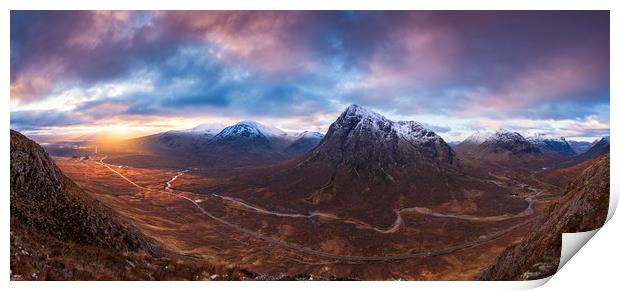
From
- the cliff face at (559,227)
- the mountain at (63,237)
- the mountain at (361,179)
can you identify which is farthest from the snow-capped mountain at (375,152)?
the mountain at (63,237)

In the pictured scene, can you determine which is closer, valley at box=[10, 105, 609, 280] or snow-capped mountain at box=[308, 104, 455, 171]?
valley at box=[10, 105, 609, 280]

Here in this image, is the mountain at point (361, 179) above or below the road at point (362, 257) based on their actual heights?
above

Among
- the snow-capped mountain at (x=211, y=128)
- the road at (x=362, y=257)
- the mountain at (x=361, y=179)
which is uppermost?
the snow-capped mountain at (x=211, y=128)

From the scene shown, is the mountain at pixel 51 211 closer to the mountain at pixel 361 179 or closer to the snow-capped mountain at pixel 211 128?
the snow-capped mountain at pixel 211 128

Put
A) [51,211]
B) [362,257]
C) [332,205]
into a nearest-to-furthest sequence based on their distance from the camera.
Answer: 1. [51,211]
2. [362,257]
3. [332,205]

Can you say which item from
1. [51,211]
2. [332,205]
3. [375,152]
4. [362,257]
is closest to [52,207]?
[51,211]

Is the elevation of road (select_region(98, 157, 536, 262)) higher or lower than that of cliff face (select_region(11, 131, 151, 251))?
lower

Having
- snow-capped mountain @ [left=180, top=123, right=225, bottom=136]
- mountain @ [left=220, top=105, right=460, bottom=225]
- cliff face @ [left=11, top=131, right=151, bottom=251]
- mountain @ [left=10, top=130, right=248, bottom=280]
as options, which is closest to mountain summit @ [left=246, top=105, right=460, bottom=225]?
mountain @ [left=220, top=105, right=460, bottom=225]

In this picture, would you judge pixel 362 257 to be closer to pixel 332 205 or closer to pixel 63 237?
pixel 332 205

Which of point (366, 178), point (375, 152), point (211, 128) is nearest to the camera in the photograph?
point (211, 128)

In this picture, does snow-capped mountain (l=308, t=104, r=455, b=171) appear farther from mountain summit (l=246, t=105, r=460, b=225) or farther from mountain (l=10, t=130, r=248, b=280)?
mountain (l=10, t=130, r=248, b=280)
